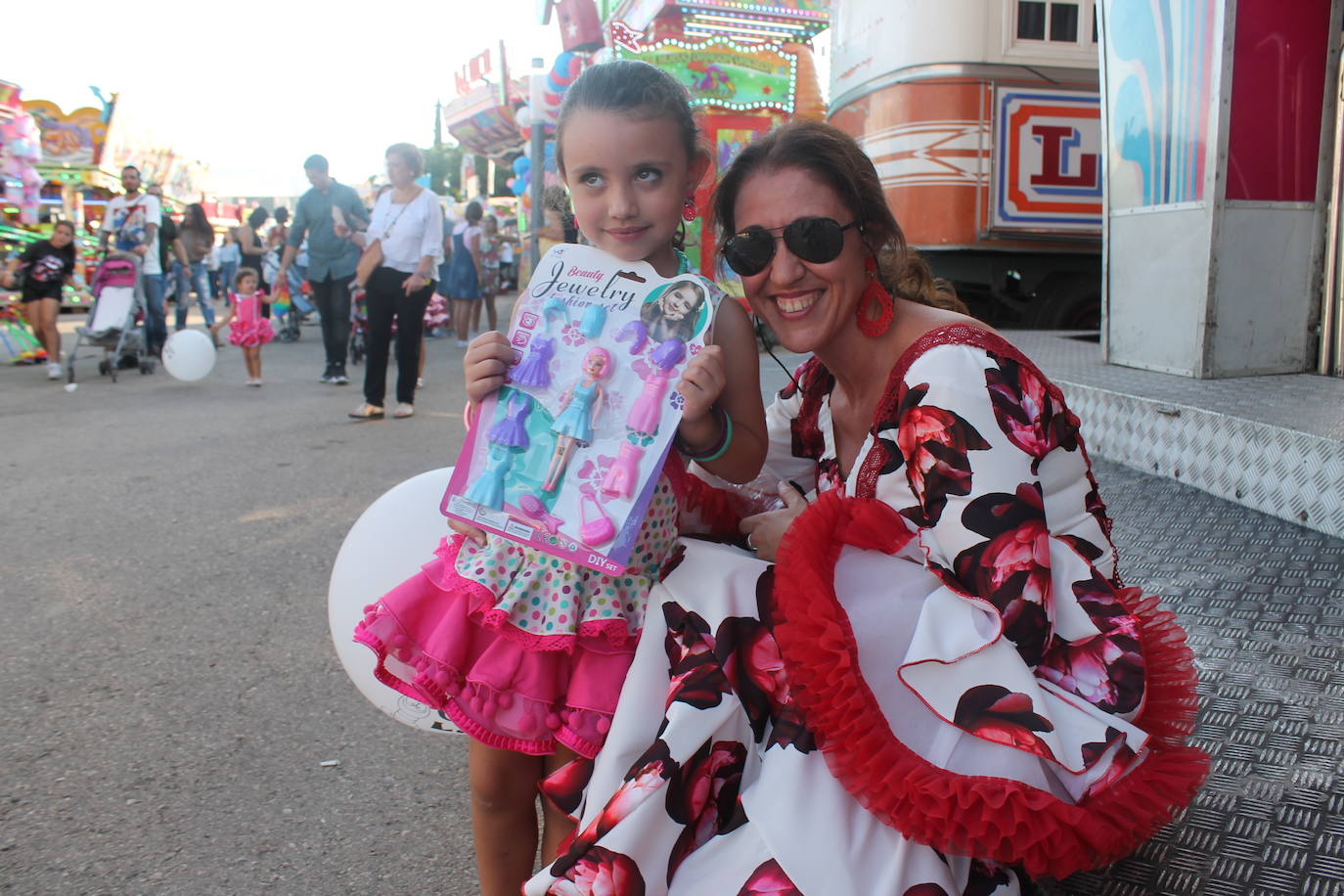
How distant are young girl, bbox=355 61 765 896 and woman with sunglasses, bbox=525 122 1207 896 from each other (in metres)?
0.10

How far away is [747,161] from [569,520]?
2.48 feet

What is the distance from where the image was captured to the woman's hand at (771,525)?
179 centimetres

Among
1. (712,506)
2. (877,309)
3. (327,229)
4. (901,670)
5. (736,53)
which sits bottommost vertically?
(901,670)

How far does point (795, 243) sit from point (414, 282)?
5643mm

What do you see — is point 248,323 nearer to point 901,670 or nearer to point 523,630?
point 523,630

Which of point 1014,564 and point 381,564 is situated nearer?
point 1014,564

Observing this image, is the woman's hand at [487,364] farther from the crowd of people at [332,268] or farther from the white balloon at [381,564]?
the crowd of people at [332,268]

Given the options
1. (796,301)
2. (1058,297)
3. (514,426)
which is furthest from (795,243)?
(1058,297)

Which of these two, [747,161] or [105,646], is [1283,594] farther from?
[105,646]

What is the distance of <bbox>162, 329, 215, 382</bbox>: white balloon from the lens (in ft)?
29.0

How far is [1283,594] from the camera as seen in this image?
8.36ft

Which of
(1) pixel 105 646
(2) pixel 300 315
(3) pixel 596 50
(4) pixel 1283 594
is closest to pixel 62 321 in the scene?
(2) pixel 300 315

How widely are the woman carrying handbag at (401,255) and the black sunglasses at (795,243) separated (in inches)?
218

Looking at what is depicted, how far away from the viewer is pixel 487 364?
1.66 metres
